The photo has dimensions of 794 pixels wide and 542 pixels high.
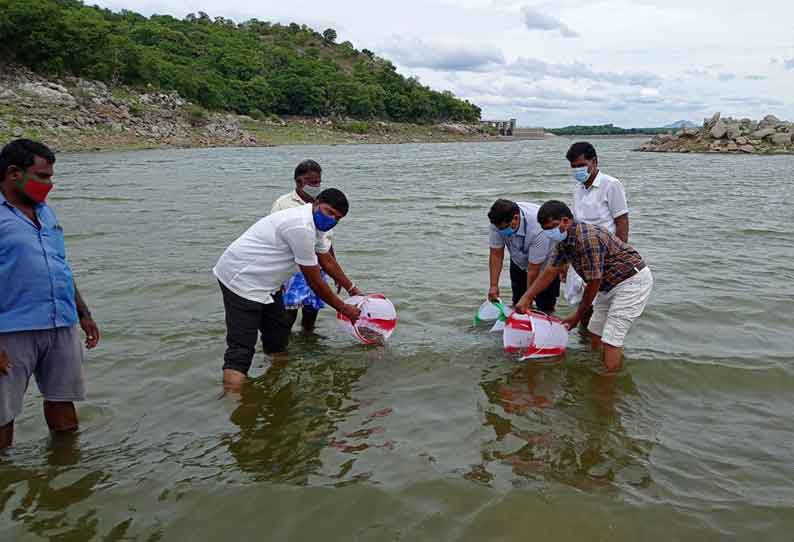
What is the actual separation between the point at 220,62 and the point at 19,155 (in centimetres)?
9330

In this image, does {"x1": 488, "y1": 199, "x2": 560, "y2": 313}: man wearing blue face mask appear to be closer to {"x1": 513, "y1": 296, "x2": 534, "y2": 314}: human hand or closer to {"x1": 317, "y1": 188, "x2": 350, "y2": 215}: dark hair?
{"x1": 513, "y1": 296, "x2": 534, "y2": 314}: human hand

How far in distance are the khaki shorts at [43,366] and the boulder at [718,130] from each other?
50.6m

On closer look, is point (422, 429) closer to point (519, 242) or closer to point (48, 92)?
point (519, 242)

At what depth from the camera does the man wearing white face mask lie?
5797 millimetres

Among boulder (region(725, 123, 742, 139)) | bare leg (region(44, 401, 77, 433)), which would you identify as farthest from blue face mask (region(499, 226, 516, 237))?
boulder (region(725, 123, 742, 139))

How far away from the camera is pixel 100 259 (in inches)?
399

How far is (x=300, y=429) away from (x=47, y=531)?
1651 mm

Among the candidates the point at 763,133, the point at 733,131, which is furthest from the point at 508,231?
the point at 763,133

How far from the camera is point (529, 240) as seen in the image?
580cm

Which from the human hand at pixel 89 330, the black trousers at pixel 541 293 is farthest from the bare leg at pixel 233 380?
the black trousers at pixel 541 293

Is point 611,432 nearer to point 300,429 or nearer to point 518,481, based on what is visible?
point 518,481

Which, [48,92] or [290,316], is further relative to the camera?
[48,92]

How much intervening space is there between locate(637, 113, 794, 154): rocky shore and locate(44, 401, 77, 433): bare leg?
Answer: 4794 cm

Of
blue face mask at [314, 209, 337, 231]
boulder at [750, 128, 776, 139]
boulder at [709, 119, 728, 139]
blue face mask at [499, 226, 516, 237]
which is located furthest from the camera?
boulder at [709, 119, 728, 139]
